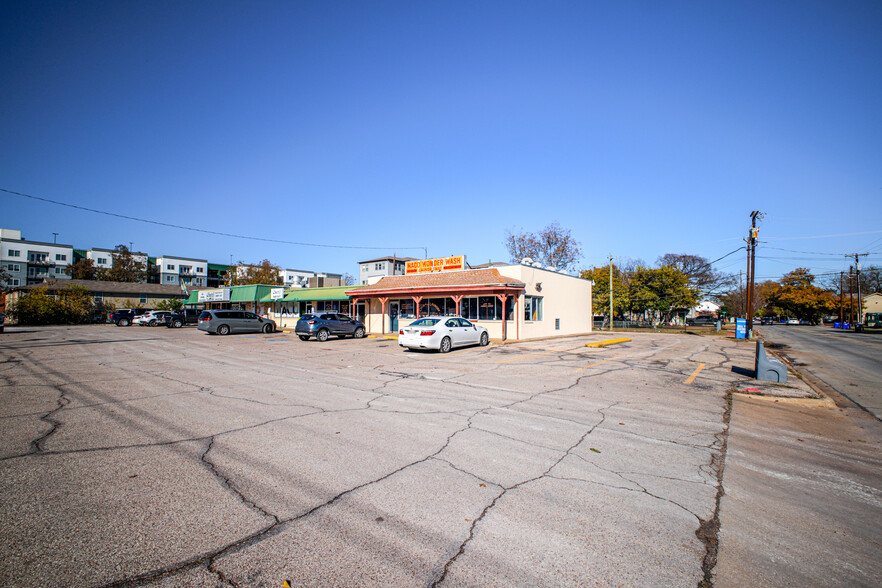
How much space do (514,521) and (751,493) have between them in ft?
8.58

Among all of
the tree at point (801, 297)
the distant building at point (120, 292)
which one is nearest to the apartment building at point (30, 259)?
the distant building at point (120, 292)

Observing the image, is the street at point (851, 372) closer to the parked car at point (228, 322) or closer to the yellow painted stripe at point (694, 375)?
the yellow painted stripe at point (694, 375)

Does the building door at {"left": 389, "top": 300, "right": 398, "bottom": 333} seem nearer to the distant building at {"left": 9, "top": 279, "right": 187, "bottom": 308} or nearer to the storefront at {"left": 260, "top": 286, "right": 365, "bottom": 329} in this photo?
the storefront at {"left": 260, "top": 286, "right": 365, "bottom": 329}

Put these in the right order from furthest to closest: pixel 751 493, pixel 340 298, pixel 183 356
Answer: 1. pixel 340 298
2. pixel 183 356
3. pixel 751 493

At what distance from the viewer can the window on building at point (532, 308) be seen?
81.5ft

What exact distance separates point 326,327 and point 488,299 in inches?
396

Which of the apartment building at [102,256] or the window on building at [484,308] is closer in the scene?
the window on building at [484,308]

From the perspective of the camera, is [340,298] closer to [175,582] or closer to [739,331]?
[739,331]

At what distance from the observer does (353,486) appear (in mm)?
3955

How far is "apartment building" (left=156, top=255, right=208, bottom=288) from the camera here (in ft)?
286

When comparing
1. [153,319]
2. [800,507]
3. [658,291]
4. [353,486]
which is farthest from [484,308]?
[658,291]

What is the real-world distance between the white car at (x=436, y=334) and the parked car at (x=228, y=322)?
18540 mm

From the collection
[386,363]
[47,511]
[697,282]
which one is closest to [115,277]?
[386,363]

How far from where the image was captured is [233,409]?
22.9ft
